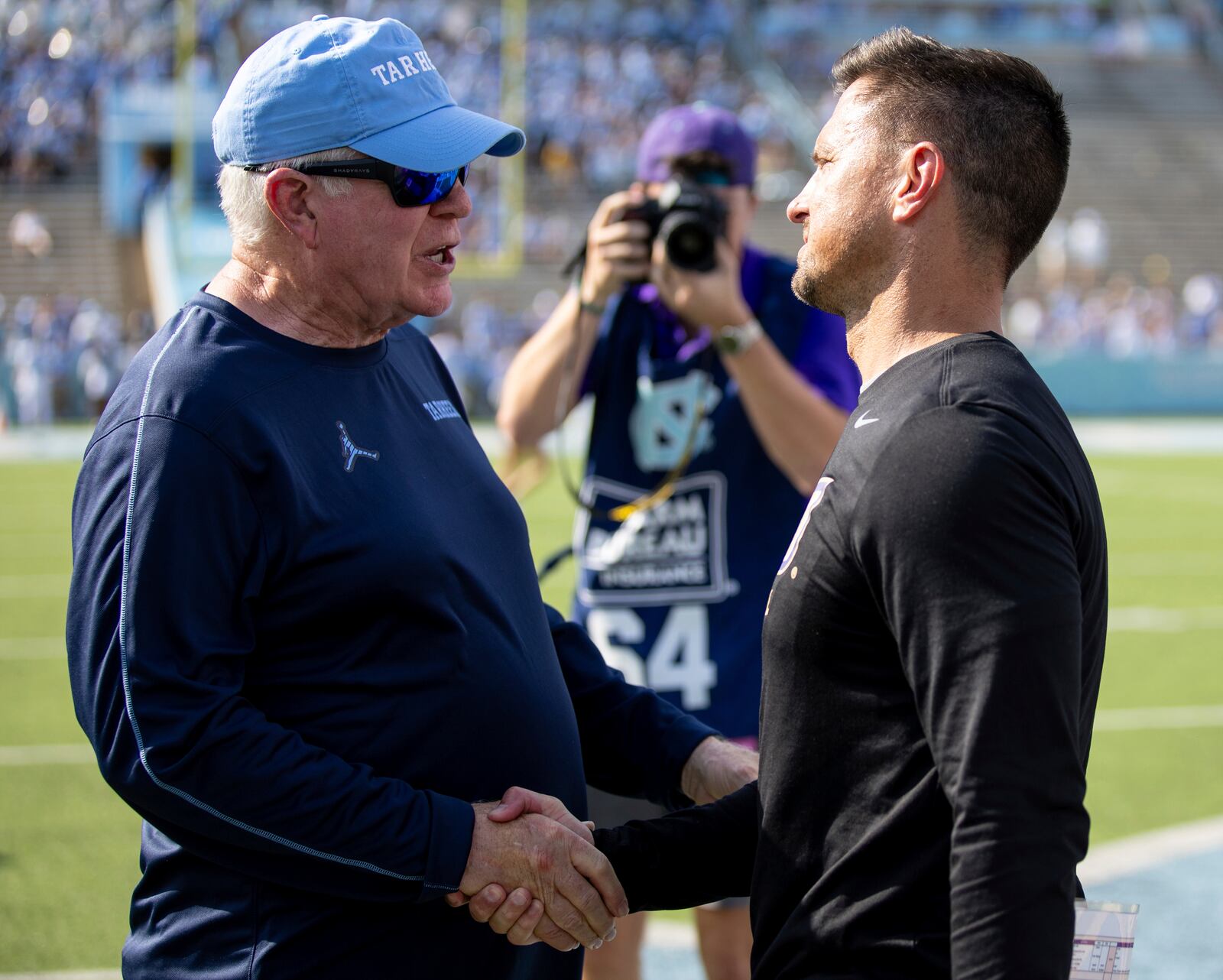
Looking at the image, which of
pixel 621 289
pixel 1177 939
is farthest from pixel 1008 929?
pixel 1177 939

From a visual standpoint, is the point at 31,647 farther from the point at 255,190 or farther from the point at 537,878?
the point at 537,878

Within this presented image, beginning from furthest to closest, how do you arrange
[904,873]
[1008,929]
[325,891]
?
[325,891] → [904,873] → [1008,929]

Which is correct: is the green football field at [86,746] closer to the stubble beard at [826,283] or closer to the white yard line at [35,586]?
the white yard line at [35,586]

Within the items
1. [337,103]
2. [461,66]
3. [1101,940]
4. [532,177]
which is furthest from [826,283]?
[461,66]

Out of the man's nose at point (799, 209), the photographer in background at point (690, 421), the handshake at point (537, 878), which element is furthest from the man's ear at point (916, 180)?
the photographer in background at point (690, 421)

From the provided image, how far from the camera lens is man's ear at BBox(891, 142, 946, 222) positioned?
1.73 metres

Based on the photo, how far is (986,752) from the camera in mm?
1434

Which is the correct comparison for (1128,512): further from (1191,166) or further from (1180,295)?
(1191,166)

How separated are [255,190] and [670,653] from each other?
1544 millimetres

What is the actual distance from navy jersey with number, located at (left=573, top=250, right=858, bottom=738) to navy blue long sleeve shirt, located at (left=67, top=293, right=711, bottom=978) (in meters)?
1.01

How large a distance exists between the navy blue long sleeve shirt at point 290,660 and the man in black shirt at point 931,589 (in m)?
0.22

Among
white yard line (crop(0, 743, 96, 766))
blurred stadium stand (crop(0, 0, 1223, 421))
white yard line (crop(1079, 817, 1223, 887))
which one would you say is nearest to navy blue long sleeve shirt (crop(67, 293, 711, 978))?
white yard line (crop(1079, 817, 1223, 887))

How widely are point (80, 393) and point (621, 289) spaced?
72.5ft

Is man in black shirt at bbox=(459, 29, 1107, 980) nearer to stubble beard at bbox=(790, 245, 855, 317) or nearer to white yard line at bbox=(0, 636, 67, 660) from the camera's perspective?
stubble beard at bbox=(790, 245, 855, 317)
